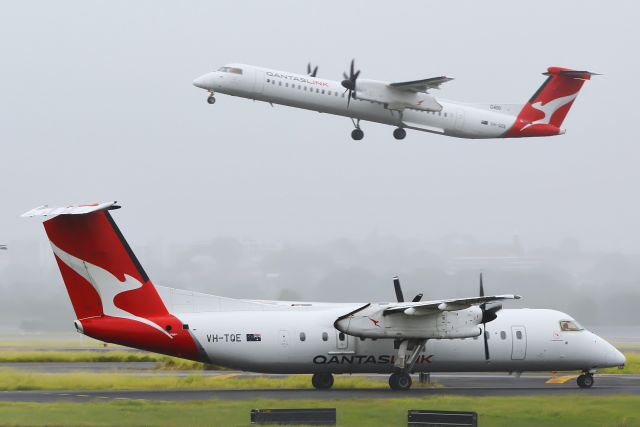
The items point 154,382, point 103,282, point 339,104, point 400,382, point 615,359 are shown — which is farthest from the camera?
point 339,104

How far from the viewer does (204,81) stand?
43406 mm

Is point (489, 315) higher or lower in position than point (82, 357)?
higher

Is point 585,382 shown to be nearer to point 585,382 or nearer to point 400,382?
Result: point 585,382

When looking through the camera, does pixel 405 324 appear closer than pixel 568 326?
Yes

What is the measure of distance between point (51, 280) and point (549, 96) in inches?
1061

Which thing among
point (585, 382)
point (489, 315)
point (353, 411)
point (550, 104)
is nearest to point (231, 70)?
point (550, 104)

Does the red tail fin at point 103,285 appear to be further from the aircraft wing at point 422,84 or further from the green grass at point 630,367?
the green grass at point 630,367

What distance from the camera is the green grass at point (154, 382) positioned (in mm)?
32844

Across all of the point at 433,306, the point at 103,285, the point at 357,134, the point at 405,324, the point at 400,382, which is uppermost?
the point at 357,134

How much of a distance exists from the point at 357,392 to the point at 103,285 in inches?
315

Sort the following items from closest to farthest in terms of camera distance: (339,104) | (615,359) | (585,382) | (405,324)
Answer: (405,324), (585,382), (615,359), (339,104)

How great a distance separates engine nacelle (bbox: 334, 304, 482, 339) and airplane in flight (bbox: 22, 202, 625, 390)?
0.03 metres

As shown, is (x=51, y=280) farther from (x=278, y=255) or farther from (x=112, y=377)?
(x=112, y=377)

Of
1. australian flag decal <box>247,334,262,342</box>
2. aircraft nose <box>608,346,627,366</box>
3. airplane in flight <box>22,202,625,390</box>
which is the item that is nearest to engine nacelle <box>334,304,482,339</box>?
airplane in flight <box>22,202,625,390</box>
